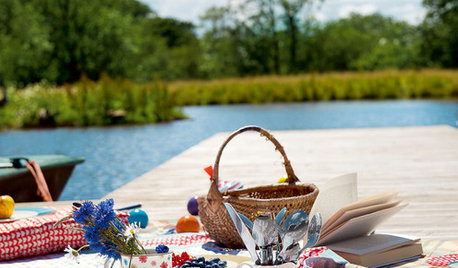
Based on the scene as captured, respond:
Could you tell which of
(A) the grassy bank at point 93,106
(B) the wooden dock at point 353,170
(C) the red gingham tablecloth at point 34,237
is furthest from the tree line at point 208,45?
(C) the red gingham tablecloth at point 34,237

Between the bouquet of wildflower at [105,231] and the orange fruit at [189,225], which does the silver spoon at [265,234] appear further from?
the orange fruit at [189,225]

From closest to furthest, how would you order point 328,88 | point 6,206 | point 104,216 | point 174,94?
point 104,216 → point 6,206 → point 174,94 → point 328,88

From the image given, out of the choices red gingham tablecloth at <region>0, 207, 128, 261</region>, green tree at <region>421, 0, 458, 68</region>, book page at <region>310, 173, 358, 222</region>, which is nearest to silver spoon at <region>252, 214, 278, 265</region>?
book page at <region>310, 173, 358, 222</region>

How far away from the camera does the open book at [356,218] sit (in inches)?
62.7

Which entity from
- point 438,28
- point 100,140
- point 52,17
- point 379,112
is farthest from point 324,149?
point 438,28

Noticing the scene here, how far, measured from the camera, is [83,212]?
1254 millimetres

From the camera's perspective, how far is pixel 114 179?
6297 mm

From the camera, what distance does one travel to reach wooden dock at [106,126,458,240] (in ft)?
8.87

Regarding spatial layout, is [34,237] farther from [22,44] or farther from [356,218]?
[22,44]

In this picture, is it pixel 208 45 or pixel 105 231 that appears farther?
pixel 208 45

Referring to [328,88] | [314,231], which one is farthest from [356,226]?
[328,88]

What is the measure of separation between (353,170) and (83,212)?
3.21 m

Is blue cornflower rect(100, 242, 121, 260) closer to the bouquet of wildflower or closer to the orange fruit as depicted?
the bouquet of wildflower

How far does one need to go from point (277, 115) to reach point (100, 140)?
4.89m
